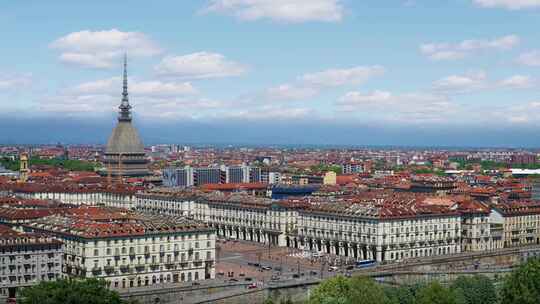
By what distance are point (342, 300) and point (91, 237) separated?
2418cm

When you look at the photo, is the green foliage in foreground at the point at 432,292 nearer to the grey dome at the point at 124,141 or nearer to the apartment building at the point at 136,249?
the apartment building at the point at 136,249

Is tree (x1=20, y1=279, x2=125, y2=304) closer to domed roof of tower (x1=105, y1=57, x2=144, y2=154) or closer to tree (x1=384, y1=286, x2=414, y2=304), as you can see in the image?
tree (x1=384, y1=286, x2=414, y2=304)

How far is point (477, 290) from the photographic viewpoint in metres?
70.4

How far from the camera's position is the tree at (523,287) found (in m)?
64.0

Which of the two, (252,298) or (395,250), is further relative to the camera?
(395,250)

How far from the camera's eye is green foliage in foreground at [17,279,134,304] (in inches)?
2373

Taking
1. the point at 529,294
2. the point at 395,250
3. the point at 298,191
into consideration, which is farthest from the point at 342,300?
the point at 298,191

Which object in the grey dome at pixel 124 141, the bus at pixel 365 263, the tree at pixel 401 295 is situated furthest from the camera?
the grey dome at pixel 124 141

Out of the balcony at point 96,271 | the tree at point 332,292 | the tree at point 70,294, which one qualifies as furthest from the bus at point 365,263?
the tree at point 70,294

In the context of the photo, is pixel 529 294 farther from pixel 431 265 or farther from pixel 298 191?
pixel 298 191

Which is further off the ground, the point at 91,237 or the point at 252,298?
the point at 91,237

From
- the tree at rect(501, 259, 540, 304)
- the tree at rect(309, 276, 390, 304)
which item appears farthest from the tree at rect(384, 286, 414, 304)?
the tree at rect(501, 259, 540, 304)

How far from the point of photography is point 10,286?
2844 inches

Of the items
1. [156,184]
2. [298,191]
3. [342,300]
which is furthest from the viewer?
[156,184]
